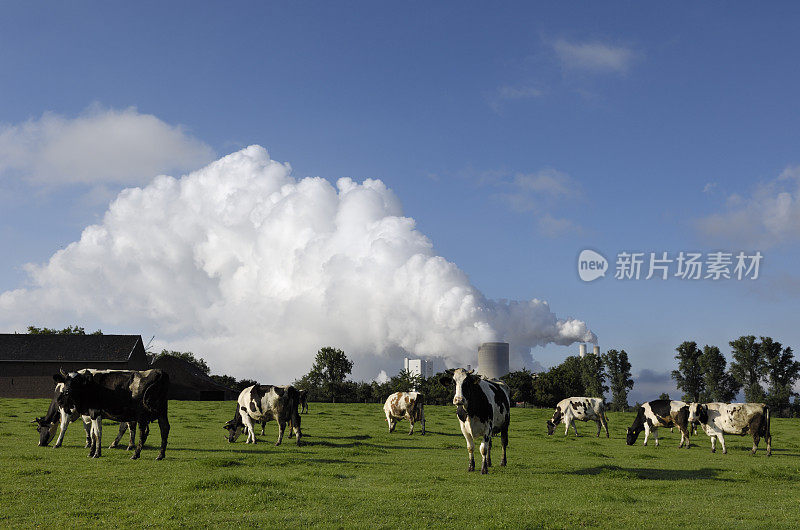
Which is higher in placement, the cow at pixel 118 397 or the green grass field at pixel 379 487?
the cow at pixel 118 397

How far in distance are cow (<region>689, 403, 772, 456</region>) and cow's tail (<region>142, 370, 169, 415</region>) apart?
72.7ft

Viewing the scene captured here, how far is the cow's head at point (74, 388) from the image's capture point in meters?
19.2

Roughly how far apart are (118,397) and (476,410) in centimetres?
1175

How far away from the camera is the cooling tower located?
561 feet

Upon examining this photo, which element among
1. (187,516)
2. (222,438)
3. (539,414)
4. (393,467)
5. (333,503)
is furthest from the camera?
(539,414)

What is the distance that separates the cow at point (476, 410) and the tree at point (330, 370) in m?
97.5

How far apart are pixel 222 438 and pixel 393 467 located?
36.7ft

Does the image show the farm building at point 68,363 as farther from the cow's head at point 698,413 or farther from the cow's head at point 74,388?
the cow's head at point 698,413

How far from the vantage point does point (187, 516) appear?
10703mm

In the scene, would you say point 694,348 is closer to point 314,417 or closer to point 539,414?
point 539,414

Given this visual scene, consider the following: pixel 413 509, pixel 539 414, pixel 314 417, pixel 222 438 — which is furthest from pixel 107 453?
pixel 539 414

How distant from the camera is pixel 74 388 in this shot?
19.3 metres

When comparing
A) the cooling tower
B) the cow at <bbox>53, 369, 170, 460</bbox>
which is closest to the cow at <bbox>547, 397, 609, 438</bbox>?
the cow at <bbox>53, 369, 170, 460</bbox>

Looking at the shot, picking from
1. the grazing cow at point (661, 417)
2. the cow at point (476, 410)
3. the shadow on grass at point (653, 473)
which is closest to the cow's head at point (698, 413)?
the grazing cow at point (661, 417)
